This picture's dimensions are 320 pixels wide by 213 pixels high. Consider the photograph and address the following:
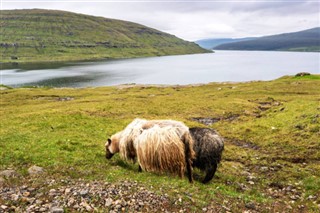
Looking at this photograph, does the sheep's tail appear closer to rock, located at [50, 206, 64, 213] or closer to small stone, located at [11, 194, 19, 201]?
rock, located at [50, 206, 64, 213]

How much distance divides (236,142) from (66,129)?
535 inches

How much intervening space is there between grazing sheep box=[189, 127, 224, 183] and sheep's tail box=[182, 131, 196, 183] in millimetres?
476

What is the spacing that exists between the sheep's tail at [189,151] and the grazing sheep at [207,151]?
48 cm

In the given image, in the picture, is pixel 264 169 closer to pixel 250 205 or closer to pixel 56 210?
pixel 250 205

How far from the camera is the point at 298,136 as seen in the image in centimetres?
2186

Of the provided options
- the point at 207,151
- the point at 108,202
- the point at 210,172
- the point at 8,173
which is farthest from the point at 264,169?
the point at 8,173

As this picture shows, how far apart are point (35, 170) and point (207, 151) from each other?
7857 millimetres

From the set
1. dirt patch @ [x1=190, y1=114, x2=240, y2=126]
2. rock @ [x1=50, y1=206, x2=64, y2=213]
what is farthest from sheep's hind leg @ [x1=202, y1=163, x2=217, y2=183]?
dirt patch @ [x1=190, y1=114, x2=240, y2=126]

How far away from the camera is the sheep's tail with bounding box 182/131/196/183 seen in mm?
13060

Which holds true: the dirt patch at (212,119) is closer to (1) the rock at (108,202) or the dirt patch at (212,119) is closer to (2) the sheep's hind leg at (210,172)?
(2) the sheep's hind leg at (210,172)

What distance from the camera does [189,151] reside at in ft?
43.1

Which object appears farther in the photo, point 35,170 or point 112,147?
point 112,147

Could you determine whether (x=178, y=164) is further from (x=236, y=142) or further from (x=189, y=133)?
(x=236, y=142)

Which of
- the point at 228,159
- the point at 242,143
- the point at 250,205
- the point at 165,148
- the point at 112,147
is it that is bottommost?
the point at 242,143
